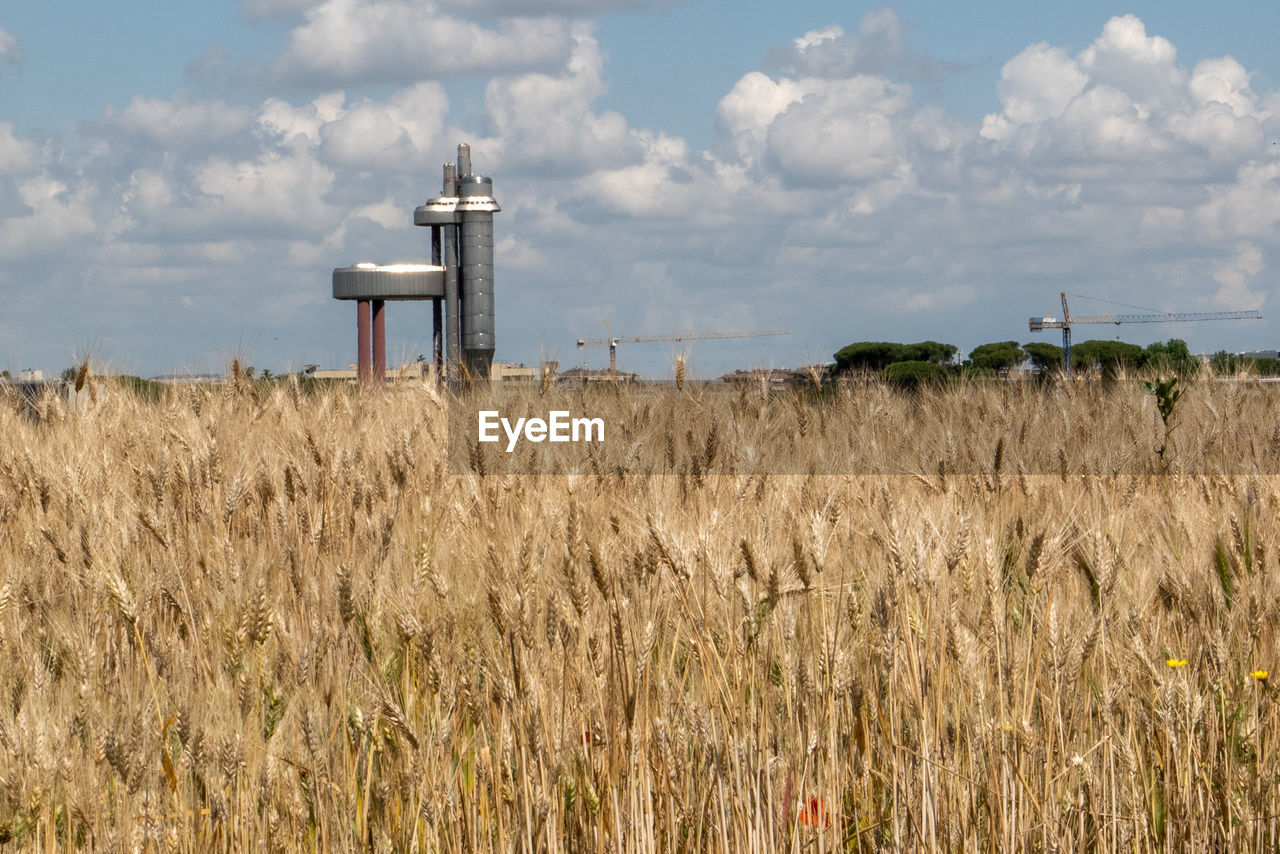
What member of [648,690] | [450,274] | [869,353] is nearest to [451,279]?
[450,274]

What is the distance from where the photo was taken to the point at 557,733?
177 cm

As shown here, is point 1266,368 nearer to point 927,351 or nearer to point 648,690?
point 648,690

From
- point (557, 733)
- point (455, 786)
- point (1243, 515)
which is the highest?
point (1243, 515)

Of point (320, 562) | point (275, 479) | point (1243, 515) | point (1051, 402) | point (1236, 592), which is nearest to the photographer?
point (1236, 592)

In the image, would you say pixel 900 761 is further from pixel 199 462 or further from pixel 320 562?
pixel 199 462

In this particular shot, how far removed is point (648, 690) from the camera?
6.86 ft

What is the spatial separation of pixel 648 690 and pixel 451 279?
3741 cm

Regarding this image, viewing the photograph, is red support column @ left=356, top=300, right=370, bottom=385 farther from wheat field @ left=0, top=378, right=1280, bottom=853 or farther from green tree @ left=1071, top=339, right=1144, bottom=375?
wheat field @ left=0, top=378, right=1280, bottom=853

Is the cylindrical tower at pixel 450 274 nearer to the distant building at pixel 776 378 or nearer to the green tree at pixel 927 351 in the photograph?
the green tree at pixel 927 351

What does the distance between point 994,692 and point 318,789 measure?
4.06 ft

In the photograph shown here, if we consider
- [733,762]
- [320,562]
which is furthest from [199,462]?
[733,762]

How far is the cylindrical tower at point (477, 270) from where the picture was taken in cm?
3709

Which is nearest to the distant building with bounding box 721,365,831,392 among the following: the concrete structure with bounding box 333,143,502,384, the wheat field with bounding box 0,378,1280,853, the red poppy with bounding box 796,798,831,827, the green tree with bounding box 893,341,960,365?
the wheat field with bounding box 0,378,1280,853

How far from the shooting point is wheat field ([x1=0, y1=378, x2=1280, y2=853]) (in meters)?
1.75
